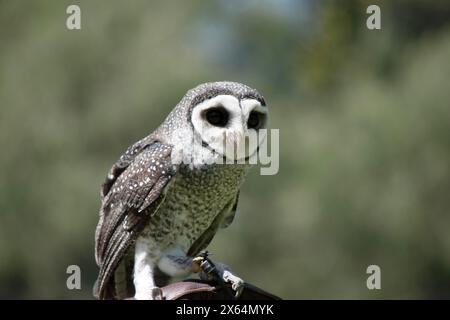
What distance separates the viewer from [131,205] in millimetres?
3062

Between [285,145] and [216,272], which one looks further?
[285,145]

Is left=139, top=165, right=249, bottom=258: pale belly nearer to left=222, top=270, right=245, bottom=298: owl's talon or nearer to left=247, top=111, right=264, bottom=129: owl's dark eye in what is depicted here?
left=247, top=111, right=264, bottom=129: owl's dark eye

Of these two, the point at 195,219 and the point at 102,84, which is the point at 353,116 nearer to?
the point at 102,84

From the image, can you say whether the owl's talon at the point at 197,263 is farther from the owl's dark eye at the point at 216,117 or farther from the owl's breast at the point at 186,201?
the owl's dark eye at the point at 216,117

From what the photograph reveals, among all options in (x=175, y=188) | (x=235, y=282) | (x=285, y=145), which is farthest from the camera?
(x=285, y=145)

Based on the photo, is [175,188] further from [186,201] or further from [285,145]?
[285,145]

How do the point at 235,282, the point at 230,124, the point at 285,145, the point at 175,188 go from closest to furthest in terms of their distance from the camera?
the point at 235,282 < the point at 230,124 < the point at 175,188 < the point at 285,145

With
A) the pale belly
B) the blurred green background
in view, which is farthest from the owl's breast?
the blurred green background

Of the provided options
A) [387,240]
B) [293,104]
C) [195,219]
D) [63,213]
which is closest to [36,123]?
[63,213]

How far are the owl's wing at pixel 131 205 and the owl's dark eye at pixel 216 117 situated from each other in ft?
0.64

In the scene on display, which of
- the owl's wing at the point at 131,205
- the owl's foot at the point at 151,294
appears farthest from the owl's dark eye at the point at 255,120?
the owl's foot at the point at 151,294

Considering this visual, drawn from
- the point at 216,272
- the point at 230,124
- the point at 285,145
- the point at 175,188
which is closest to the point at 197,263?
the point at 216,272

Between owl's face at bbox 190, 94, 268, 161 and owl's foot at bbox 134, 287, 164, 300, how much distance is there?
510 mm

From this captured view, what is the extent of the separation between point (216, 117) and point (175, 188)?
Result: 299 mm
